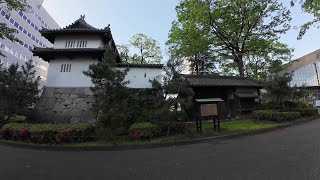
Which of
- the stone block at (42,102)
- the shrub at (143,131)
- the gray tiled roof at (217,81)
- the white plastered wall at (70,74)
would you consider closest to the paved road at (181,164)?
the shrub at (143,131)

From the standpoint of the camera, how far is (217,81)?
20.0 metres

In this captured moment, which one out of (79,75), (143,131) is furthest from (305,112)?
(79,75)

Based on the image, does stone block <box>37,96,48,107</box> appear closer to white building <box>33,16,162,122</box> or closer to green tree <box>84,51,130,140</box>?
white building <box>33,16,162,122</box>

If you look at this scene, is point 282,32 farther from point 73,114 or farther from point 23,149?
point 23,149

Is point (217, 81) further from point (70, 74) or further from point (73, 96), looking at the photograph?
point (70, 74)

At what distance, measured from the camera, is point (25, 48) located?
4816cm

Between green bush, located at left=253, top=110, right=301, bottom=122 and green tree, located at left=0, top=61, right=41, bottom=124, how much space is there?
17973mm

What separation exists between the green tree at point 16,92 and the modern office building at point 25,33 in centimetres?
2535

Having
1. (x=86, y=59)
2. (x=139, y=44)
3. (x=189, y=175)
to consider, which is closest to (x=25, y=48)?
(x=139, y=44)

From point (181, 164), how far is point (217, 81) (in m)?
14.1

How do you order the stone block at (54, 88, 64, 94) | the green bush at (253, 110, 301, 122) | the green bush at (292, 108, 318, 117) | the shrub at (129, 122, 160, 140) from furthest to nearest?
the green bush at (292, 108, 318, 117), the green bush at (253, 110, 301, 122), the stone block at (54, 88, 64, 94), the shrub at (129, 122, 160, 140)

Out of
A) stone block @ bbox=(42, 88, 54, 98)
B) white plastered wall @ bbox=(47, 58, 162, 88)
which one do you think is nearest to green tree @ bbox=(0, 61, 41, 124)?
stone block @ bbox=(42, 88, 54, 98)

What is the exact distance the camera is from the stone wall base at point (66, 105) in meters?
15.7

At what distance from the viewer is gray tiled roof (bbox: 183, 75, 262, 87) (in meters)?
18.8
